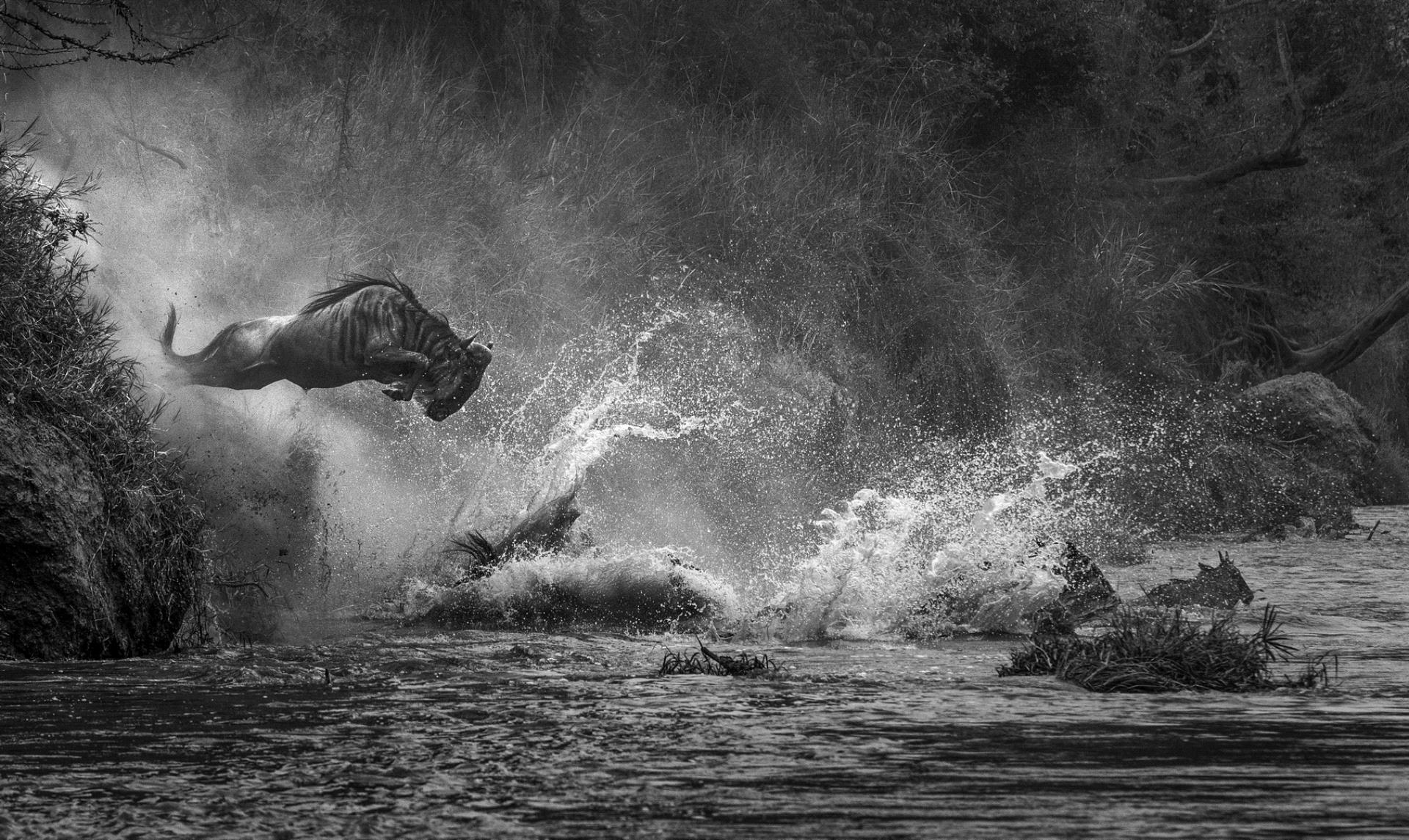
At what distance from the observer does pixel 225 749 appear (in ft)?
20.5

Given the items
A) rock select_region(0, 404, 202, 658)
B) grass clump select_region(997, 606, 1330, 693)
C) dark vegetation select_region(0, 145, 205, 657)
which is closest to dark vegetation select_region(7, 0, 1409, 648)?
dark vegetation select_region(0, 145, 205, 657)

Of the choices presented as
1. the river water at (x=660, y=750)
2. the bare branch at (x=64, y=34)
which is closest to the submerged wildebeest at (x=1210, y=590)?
the river water at (x=660, y=750)

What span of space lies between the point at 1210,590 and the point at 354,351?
20.6ft

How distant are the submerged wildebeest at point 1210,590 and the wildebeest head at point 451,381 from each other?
511 centimetres

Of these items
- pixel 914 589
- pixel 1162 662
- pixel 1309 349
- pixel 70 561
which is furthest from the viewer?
pixel 1309 349

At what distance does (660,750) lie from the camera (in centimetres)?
644

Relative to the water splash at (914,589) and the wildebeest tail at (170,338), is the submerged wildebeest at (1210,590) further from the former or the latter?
the wildebeest tail at (170,338)

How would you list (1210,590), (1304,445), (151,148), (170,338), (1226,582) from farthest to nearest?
(1304,445), (151,148), (170,338), (1226,582), (1210,590)

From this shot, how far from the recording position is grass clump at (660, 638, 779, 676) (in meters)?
8.54

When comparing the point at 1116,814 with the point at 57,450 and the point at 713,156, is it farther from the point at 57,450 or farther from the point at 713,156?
the point at 713,156

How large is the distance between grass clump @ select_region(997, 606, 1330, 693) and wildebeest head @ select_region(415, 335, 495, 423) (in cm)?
573

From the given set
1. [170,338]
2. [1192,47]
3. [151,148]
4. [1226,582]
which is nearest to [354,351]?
[170,338]

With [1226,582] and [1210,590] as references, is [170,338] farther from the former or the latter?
[1226,582]

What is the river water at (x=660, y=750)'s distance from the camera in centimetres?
523
